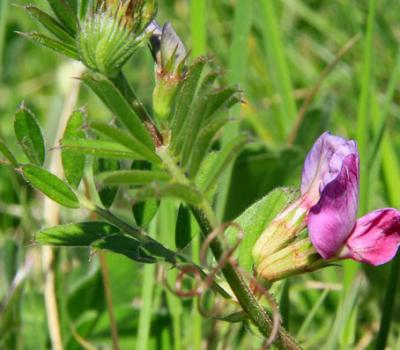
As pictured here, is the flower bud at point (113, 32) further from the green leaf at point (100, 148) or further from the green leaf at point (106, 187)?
the green leaf at point (106, 187)

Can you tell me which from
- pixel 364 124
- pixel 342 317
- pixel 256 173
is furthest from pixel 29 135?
pixel 256 173

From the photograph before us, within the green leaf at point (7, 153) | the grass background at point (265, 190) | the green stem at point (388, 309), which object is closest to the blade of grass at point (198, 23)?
the grass background at point (265, 190)

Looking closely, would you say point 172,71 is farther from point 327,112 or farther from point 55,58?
point 55,58

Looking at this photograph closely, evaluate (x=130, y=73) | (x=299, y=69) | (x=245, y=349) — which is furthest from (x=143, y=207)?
(x=130, y=73)

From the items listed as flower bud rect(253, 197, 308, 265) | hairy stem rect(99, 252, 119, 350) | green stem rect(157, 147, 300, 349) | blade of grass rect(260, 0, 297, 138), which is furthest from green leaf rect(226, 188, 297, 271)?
blade of grass rect(260, 0, 297, 138)

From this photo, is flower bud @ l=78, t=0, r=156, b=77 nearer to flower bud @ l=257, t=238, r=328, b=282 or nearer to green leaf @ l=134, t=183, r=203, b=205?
green leaf @ l=134, t=183, r=203, b=205
